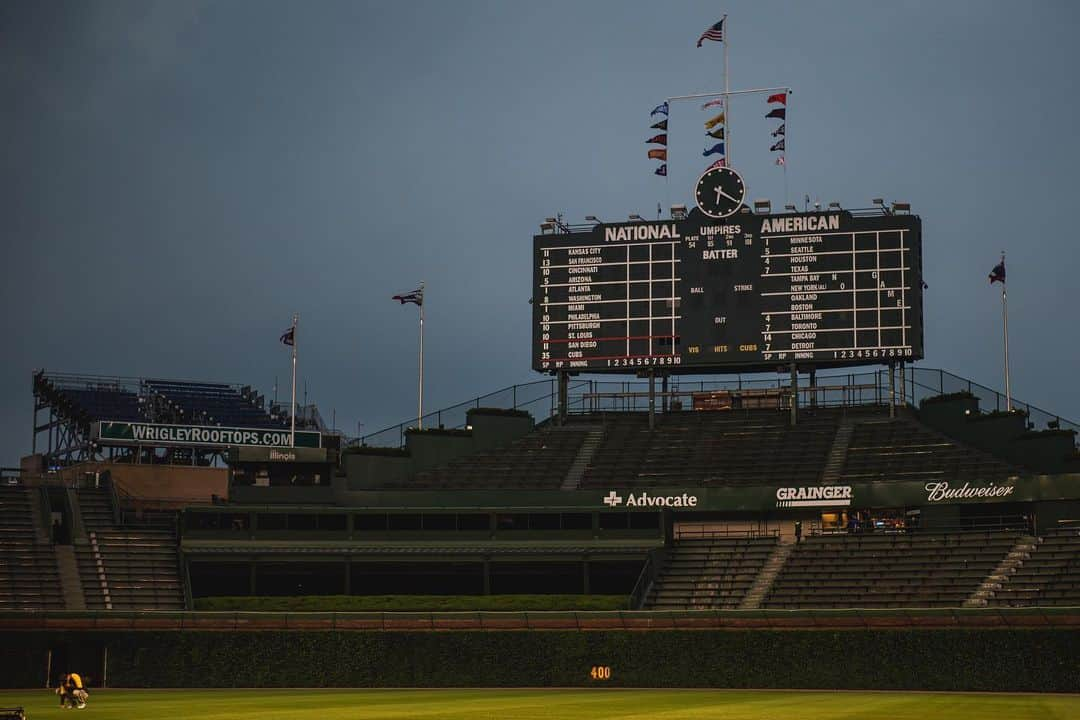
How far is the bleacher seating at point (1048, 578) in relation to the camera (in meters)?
50.7

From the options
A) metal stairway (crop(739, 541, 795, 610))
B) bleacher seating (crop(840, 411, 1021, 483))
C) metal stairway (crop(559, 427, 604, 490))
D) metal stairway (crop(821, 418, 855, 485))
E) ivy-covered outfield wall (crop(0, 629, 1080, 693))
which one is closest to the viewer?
ivy-covered outfield wall (crop(0, 629, 1080, 693))

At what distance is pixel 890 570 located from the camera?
55.9 meters

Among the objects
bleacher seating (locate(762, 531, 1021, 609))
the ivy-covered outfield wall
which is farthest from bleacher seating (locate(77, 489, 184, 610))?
bleacher seating (locate(762, 531, 1021, 609))

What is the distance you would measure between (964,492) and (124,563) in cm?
3628

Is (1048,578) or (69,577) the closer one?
(1048,578)

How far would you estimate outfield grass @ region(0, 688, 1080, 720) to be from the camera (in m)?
35.6

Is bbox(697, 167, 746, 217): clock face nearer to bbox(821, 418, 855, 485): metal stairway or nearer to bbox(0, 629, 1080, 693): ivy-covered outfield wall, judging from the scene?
bbox(821, 418, 855, 485): metal stairway

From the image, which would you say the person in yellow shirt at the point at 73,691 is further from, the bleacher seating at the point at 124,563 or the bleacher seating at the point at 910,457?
the bleacher seating at the point at 910,457

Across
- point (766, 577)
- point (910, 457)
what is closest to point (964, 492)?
point (910, 457)

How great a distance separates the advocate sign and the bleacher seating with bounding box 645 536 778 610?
21.8m

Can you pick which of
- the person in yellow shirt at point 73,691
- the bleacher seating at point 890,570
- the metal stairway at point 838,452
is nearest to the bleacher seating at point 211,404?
the metal stairway at point 838,452

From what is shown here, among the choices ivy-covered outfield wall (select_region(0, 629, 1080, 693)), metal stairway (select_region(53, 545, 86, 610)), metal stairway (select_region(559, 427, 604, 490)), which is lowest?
ivy-covered outfield wall (select_region(0, 629, 1080, 693))

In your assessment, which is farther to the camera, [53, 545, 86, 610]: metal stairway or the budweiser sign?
the budweiser sign

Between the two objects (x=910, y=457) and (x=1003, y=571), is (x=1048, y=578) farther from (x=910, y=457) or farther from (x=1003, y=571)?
(x=910, y=457)
